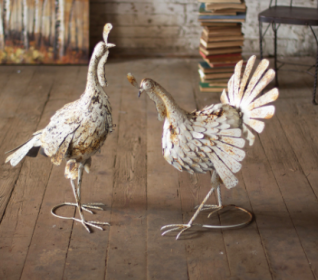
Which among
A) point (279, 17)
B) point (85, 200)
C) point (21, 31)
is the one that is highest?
point (279, 17)

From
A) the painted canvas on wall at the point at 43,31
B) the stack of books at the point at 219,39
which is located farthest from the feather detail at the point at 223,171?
the painted canvas on wall at the point at 43,31

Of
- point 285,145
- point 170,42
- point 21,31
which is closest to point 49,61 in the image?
point 21,31

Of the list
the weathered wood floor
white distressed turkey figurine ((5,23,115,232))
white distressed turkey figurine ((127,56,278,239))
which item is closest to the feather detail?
white distressed turkey figurine ((127,56,278,239))

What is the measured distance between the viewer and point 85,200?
7.89 ft

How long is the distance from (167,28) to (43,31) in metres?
1.35

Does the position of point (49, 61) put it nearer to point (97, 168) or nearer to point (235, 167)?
point (97, 168)

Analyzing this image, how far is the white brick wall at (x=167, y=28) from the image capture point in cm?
456

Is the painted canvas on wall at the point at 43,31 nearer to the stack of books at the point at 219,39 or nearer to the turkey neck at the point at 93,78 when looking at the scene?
the stack of books at the point at 219,39

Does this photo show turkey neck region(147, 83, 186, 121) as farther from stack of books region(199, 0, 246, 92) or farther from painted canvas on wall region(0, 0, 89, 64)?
painted canvas on wall region(0, 0, 89, 64)

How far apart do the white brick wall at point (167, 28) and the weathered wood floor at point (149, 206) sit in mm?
1272

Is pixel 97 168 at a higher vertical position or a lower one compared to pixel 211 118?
lower

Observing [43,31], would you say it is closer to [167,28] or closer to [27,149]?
[167,28]

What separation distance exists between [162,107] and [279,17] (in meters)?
2.01

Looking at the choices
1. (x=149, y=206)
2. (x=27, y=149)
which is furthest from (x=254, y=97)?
(x=27, y=149)
